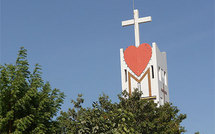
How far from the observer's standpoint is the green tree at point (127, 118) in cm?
1642

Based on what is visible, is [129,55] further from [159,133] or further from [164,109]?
[159,133]

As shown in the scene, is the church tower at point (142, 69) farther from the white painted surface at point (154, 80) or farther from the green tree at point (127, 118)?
the green tree at point (127, 118)

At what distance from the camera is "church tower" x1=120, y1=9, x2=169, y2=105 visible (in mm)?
56625

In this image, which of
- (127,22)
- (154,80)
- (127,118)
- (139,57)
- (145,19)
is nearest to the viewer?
(127,118)

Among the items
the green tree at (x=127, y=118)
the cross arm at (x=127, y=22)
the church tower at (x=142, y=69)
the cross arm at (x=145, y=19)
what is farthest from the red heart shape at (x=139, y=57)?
the green tree at (x=127, y=118)

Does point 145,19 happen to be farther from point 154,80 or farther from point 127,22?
point 154,80

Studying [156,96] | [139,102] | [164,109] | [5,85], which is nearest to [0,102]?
[5,85]

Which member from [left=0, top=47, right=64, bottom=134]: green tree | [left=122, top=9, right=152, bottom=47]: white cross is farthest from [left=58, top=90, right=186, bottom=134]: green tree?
[left=122, top=9, right=152, bottom=47]: white cross

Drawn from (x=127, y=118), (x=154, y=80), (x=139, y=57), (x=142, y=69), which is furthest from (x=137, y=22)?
(x=127, y=118)

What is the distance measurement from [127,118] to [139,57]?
138 feet

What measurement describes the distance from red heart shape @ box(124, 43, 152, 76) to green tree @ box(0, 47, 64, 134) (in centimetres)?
3473

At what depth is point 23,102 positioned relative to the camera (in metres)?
21.2

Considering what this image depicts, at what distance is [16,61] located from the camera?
75.0 feet

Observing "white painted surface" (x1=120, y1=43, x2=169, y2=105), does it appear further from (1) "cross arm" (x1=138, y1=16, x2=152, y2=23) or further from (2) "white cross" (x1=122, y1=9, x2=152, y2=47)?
(1) "cross arm" (x1=138, y1=16, x2=152, y2=23)
